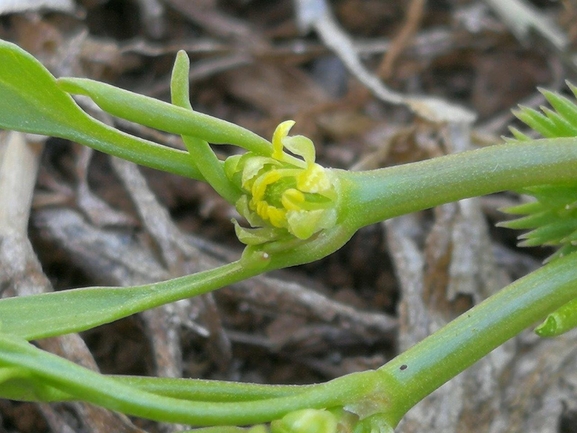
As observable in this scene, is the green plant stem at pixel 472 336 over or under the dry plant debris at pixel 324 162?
under

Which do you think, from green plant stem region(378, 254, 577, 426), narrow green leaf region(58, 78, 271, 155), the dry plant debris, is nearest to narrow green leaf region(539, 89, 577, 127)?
green plant stem region(378, 254, 577, 426)

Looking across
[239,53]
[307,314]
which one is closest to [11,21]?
[239,53]

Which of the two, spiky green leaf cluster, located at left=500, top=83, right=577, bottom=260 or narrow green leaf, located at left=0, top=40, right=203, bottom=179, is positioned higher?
narrow green leaf, located at left=0, top=40, right=203, bottom=179

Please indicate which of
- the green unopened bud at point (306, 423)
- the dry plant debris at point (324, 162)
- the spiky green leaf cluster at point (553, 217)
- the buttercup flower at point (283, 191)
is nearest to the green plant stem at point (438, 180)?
the buttercup flower at point (283, 191)

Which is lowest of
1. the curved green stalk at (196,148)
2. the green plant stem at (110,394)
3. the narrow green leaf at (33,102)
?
the green plant stem at (110,394)

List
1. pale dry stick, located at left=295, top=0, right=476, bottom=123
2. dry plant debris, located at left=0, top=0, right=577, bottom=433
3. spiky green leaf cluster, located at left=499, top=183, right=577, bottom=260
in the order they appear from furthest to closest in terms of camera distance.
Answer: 1. pale dry stick, located at left=295, top=0, right=476, bottom=123
2. dry plant debris, located at left=0, top=0, right=577, bottom=433
3. spiky green leaf cluster, located at left=499, top=183, right=577, bottom=260

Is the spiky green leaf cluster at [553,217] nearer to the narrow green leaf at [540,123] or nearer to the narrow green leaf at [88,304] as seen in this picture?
the narrow green leaf at [540,123]

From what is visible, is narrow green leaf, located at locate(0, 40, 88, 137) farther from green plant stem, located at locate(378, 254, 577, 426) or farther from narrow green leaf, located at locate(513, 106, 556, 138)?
narrow green leaf, located at locate(513, 106, 556, 138)
